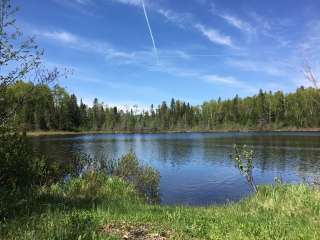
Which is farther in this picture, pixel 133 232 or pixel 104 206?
pixel 104 206

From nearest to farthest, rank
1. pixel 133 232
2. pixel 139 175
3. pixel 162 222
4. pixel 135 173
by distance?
1. pixel 133 232
2. pixel 162 222
3. pixel 139 175
4. pixel 135 173

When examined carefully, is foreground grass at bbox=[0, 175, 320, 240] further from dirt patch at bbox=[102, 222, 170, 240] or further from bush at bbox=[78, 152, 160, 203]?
bush at bbox=[78, 152, 160, 203]

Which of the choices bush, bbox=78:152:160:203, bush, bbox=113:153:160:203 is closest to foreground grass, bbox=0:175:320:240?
bush, bbox=78:152:160:203

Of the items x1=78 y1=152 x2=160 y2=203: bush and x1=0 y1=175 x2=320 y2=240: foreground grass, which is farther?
x1=78 y1=152 x2=160 y2=203: bush

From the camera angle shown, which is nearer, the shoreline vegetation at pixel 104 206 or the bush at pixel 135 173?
the shoreline vegetation at pixel 104 206

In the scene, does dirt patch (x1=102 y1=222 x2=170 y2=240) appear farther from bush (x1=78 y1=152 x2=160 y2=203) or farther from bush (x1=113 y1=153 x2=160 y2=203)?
bush (x1=113 y1=153 x2=160 y2=203)

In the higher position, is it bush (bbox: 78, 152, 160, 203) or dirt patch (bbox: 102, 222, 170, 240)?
dirt patch (bbox: 102, 222, 170, 240)

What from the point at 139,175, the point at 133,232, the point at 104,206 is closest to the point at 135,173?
the point at 139,175

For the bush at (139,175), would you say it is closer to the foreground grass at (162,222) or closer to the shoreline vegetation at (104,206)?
the shoreline vegetation at (104,206)

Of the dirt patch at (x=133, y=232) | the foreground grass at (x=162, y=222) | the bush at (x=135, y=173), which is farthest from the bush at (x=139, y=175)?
the dirt patch at (x=133, y=232)

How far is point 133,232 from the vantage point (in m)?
9.44

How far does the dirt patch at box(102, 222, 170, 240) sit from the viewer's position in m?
9.12

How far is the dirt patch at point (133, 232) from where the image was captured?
29.9ft

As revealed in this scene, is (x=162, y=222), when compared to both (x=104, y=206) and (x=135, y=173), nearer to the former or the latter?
(x=104, y=206)
